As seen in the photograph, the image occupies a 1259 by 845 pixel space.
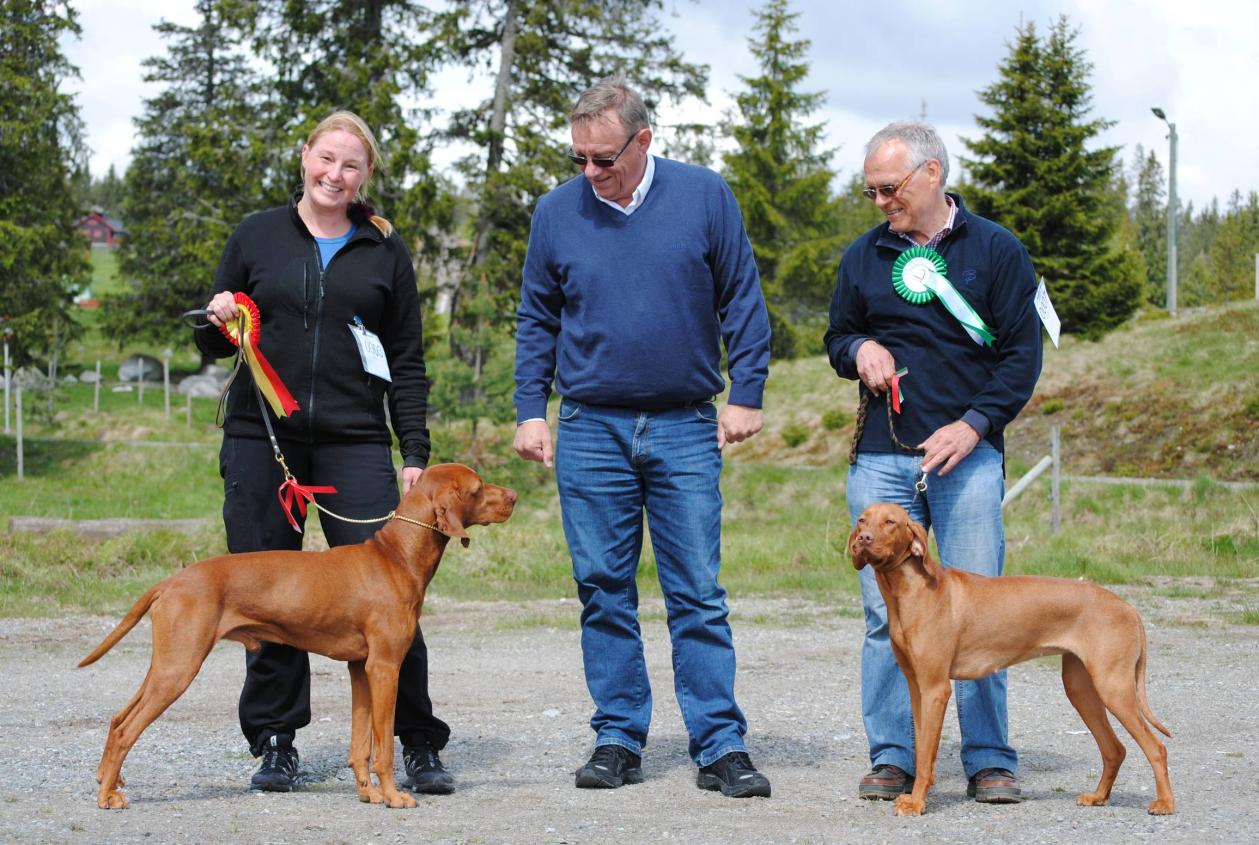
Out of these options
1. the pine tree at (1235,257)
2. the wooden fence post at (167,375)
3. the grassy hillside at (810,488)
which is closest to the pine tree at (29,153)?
the grassy hillside at (810,488)

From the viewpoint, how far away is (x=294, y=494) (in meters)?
5.43

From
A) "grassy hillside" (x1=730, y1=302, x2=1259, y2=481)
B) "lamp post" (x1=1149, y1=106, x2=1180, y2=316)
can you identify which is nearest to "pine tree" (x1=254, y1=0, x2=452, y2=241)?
"grassy hillside" (x1=730, y1=302, x2=1259, y2=481)

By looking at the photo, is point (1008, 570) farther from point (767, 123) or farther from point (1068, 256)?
point (767, 123)

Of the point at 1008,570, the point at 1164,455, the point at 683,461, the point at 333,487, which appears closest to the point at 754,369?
the point at 683,461

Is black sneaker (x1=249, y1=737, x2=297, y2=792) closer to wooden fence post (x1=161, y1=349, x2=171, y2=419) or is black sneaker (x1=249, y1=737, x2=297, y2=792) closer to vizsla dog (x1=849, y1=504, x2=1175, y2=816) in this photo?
vizsla dog (x1=849, y1=504, x2=1175, y2=816)

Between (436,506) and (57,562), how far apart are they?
29.7 feet

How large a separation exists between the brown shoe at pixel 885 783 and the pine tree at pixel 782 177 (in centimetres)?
3801

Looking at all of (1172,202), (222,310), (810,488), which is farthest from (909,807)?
(1172,202)

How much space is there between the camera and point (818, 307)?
152 ft

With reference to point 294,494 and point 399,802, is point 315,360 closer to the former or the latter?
point 294,494

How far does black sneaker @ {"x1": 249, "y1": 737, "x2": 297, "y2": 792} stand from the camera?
5352mm

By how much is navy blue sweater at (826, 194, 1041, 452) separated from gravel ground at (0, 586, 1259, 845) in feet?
4.85

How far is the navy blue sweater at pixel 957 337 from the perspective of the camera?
513cm

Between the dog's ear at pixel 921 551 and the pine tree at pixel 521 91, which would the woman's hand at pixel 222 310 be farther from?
the pine tree at pixel 521 91
